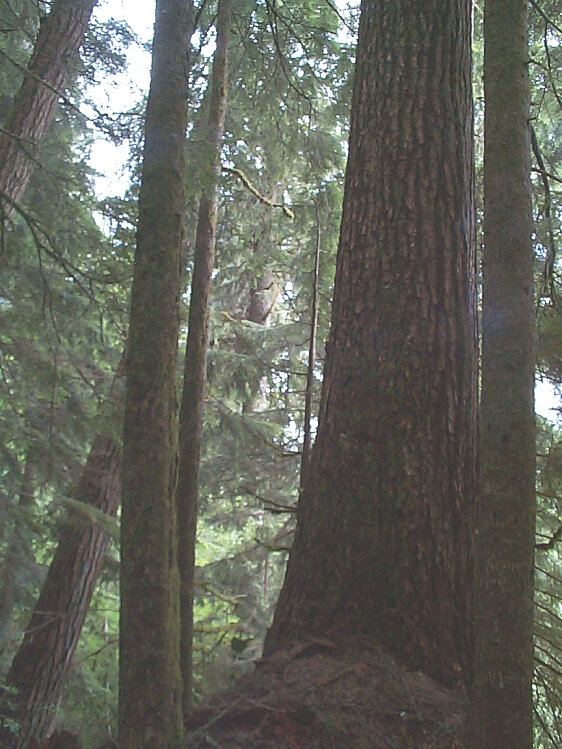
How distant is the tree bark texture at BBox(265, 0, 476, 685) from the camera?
2.68 meters

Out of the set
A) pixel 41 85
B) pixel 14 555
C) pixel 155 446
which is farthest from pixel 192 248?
pixel 155 446

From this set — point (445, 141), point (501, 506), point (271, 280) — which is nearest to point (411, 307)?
point (445, 141)

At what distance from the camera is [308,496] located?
117 inches

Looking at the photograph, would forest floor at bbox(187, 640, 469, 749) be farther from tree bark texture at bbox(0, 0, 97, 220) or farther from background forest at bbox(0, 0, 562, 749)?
tree bark texture at bbox(0, 0, 97, 220)

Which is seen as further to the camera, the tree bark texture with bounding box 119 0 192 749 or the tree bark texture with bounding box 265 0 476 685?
the tree bark texture with bounding box 265 0 476 685

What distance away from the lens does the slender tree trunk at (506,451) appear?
172 cm

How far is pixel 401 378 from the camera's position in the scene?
297 cm

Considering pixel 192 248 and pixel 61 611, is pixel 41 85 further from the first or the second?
pixel 61 611

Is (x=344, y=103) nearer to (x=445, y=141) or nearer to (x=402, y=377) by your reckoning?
(x=445, y=141)

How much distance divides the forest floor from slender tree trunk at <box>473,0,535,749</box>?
533mm

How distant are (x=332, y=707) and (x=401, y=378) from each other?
4.40 feet

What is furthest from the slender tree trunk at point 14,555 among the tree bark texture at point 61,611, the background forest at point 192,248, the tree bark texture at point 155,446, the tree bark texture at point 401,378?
the tree bark texture at point 155,446

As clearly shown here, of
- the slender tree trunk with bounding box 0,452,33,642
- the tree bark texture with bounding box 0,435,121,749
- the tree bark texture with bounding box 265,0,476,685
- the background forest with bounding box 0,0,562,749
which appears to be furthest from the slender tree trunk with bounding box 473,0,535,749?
the slender tree trunk with bounding box 0,452,33,642

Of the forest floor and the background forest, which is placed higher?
the background forest
